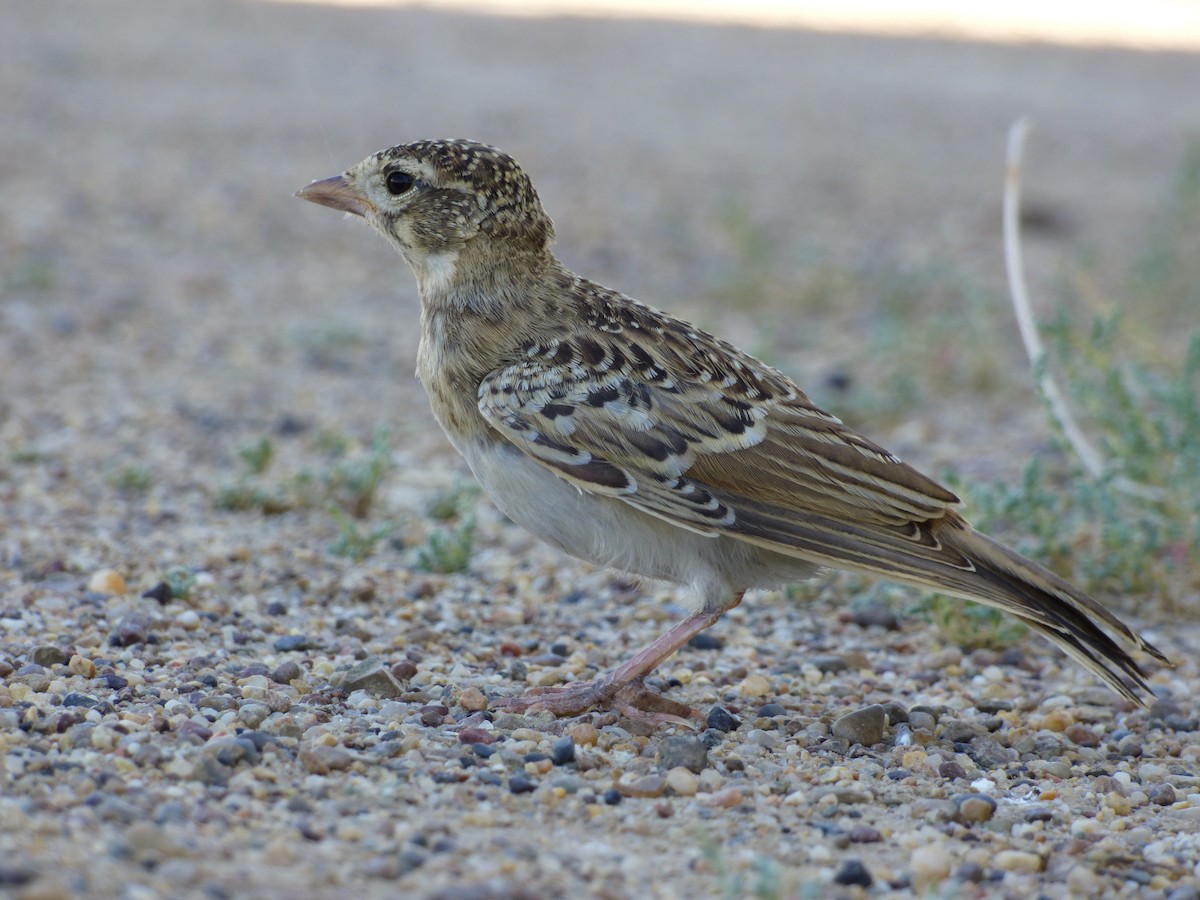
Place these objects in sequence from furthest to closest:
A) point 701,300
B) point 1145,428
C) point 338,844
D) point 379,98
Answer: point 379,98, point 701,300, point 1145,428, point 338,844

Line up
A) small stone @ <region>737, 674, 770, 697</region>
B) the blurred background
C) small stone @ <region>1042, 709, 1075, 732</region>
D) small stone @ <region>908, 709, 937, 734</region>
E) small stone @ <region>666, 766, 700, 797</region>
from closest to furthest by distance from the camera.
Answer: small stone @ <region>666, 766, 700, 797</region>
small stone @ <region>908, 709, 937, 734</region>
small stone @ <region>1042, 709, 1075, 732</region>
small stone @ <region>737, 674, 770, 697</region>
the blurred background

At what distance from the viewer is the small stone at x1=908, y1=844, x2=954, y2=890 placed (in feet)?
12.4

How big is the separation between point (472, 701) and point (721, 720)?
0.79 metres

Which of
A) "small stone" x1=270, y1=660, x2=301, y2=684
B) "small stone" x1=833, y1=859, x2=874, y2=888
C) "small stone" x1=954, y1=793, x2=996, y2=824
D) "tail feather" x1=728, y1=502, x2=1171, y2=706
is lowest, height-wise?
"small stone" x1=270, y1=660, x2=301, y2=684

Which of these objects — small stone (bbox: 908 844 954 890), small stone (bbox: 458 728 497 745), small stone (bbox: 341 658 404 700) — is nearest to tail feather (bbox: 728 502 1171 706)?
small stone (bbox: 908 844 954 890)

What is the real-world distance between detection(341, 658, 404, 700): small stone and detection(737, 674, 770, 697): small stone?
3.88 feet

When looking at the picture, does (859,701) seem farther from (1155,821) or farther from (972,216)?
(972,216)

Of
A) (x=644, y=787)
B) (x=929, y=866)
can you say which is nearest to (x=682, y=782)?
(x=644, y=787)

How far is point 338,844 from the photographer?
366 centimetres

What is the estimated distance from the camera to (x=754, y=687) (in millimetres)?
5176

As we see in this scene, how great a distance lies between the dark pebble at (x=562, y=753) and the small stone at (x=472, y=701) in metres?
0.42

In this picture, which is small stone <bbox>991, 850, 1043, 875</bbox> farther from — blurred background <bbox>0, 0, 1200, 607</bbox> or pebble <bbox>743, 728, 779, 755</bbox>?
blurred background <bbox>0, 0, 1200, 607</bbox>

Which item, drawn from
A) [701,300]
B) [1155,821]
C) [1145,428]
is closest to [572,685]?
[1155,821]

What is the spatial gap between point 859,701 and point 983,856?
123 cm
